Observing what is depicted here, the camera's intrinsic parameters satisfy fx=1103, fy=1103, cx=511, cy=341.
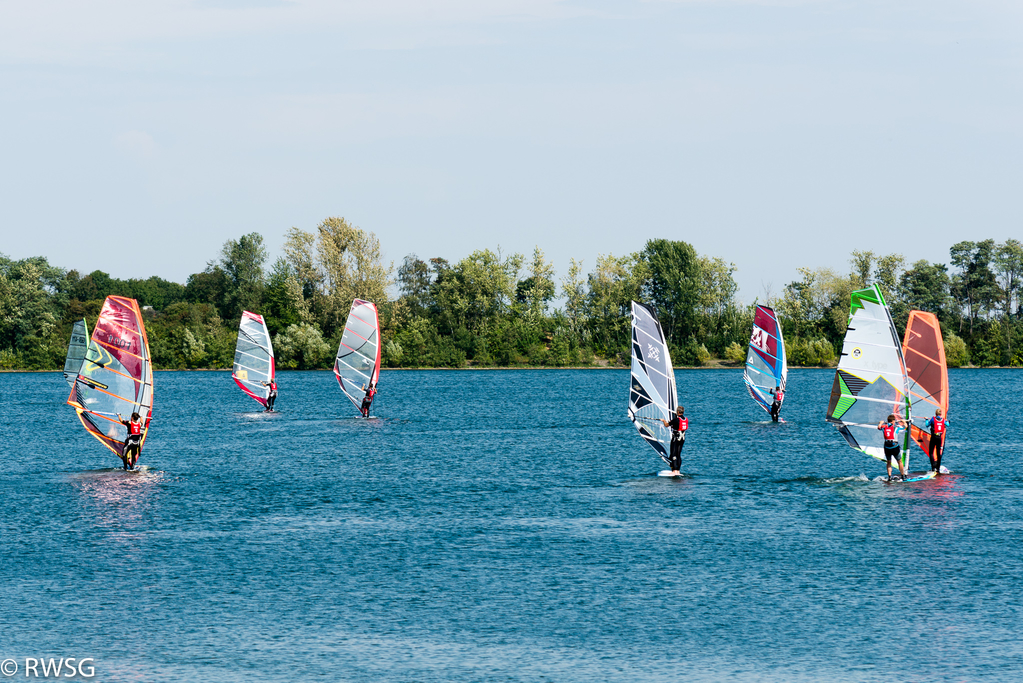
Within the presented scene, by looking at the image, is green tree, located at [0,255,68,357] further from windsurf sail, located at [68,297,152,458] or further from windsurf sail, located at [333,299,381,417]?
windsurf sail, located at [68,297,152,458]

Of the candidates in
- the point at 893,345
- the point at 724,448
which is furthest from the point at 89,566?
the point at 724,448

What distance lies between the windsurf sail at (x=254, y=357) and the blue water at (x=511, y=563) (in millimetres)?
17647

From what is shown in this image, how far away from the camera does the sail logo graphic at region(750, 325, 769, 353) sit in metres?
59.2

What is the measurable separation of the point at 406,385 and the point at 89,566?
264ft

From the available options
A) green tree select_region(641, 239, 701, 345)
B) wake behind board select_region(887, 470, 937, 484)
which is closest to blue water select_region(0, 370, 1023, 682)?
wake behind board select_region(887, 470, 937, 484)

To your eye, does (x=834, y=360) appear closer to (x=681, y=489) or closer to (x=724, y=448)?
(x=724, y=448)

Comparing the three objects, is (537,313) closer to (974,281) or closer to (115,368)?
(974,281)

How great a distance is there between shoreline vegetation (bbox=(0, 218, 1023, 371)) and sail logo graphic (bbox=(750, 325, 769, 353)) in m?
72.9

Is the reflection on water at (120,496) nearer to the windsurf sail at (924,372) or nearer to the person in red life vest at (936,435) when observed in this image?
the windsurf sail at (924,372)

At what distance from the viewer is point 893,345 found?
3309 cm

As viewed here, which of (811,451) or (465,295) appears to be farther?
(465,295)

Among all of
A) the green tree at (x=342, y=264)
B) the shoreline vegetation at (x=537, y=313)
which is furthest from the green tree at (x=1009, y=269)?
the green tree at (x=342, y=264)

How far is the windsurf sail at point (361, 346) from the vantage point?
5775 cm

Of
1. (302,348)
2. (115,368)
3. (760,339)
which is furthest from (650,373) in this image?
(302,348)
